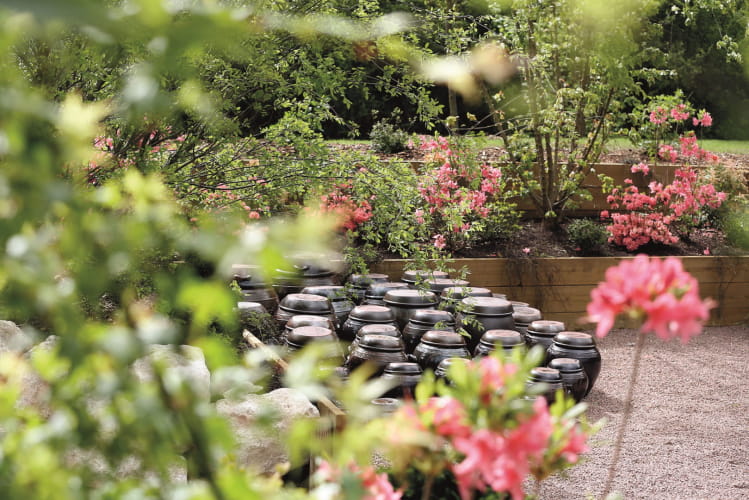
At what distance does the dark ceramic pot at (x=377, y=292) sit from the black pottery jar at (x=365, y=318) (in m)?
0.54

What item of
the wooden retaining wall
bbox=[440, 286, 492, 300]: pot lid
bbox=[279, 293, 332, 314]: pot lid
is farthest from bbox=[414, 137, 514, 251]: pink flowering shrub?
bbox=[279, 293, 332, 314]: pot lid

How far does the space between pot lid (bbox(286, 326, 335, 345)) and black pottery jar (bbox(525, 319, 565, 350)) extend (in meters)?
1.35

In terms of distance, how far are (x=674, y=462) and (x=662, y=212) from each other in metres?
3.82

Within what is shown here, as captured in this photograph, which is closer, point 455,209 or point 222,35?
point 222,35

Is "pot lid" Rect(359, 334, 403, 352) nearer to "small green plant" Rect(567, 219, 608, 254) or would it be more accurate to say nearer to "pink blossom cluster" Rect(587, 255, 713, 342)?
"pink blossom cluster" Rect(587, 255, 713, 342)

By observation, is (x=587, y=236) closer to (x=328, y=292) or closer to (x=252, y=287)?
(x=328, y=292)

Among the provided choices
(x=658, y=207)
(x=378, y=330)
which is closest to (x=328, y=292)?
(x=378, y=330)

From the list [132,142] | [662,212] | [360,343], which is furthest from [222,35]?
[662,212]

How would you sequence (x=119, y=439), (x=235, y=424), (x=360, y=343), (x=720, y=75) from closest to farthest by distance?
(x=119, y=439)
(x=235, y=424)
(x=360, y=343)
(x=720, y=75)

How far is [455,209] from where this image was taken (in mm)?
3457

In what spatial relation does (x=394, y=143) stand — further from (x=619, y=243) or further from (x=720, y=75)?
(x=720, y=75)

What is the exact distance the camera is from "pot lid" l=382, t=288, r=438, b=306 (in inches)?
158

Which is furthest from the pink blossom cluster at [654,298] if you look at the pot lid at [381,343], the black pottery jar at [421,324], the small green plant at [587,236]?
the small green plant at [587,236]

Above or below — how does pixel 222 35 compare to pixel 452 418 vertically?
above
